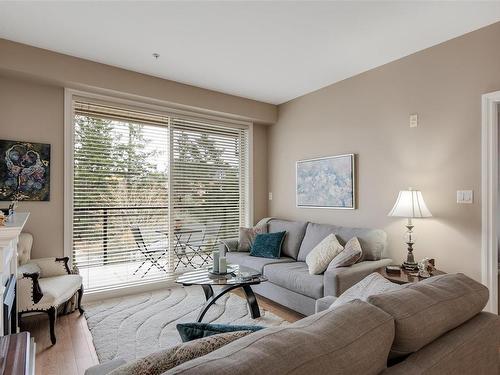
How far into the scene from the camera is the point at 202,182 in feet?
14.8

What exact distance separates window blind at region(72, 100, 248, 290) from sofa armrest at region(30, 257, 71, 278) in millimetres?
419

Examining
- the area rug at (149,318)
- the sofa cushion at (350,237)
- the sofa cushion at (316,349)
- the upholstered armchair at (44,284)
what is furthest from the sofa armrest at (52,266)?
the sofa cushion at (316,349)

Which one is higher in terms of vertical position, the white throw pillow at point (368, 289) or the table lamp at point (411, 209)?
the table lamp at point (411, 209)

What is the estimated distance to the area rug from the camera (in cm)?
250

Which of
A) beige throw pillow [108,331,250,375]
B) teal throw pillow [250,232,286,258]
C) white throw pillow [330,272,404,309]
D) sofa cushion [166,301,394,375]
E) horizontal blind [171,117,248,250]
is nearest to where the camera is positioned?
sofa cushion [166,301,394,375]

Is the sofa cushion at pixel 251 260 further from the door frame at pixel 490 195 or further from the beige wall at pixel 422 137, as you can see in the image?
the door frame at pixel 490 195

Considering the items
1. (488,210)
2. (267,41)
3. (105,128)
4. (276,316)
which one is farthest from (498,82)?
(105,128)

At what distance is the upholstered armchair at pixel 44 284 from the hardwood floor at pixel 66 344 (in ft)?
0.39

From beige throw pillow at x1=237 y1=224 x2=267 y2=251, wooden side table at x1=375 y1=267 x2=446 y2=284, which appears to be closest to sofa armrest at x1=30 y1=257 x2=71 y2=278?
beige throw pillow at x1=237 y1=224 x2=267 y2=251

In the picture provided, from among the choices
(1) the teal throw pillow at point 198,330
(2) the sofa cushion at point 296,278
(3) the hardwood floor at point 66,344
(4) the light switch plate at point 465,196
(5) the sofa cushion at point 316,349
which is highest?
(4) the light switch plate at point 465,196

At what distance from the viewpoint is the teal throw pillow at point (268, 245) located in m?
3.92

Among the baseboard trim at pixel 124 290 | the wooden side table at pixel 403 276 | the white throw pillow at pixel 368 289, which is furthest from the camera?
the baseboard trim at pixel 124 290

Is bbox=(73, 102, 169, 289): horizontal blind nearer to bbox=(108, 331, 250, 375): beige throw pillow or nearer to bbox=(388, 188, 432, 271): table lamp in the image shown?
bbox=(388, 188, 432, 271): table lamp

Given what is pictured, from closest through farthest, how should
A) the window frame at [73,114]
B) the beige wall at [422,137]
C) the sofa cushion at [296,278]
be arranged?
the beige wall at [422,137]
the sofa cushion at [296,278]
the window frame at [73,114]
